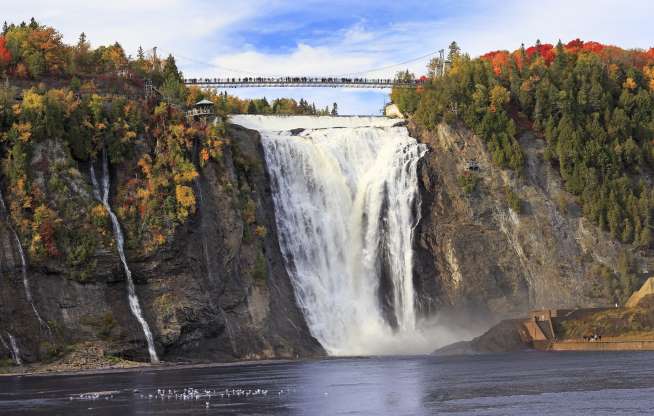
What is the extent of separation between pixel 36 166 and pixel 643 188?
7214cm

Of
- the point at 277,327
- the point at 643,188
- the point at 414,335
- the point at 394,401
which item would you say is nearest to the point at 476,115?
the point at 643,188

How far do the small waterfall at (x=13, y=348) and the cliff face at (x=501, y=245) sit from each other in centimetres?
4821

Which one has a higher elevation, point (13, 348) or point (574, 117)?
point (574, 117)

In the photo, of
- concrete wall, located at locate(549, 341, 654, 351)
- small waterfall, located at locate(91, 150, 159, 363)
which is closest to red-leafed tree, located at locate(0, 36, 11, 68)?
small waterfall, located at locate(91, 150, 159, 363)

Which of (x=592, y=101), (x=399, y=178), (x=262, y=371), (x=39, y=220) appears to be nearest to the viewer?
(x=262, y=371)

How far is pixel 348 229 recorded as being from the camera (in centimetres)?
12825

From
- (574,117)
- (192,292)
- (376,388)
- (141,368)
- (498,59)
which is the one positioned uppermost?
(498,59)

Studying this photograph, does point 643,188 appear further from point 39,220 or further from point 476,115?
point 39,220

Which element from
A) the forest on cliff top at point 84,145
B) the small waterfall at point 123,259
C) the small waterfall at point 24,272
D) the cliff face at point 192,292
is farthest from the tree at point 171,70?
the small waterfall at point 24,272

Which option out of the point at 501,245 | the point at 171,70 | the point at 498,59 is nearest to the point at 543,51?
the point at 498,59

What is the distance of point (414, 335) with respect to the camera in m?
124

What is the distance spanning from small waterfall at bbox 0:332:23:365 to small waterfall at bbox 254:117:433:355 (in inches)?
1287

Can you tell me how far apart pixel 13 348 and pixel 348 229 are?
4420 centimetres

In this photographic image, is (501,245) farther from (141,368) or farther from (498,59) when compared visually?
(141,368)
